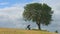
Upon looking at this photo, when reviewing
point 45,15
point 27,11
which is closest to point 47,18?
point 45,15

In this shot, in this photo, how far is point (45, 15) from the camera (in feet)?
266

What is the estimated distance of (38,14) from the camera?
265 feet

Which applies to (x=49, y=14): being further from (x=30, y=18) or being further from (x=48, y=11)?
(x=30, y=18)

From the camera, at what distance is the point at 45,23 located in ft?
264

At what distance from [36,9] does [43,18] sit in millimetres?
4088

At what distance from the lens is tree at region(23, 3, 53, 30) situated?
80188 mm

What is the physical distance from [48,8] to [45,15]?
320 cm

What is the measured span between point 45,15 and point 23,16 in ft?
27.2

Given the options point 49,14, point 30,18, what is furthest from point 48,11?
point 30,18

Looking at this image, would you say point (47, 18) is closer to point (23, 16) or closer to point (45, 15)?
point (45, 15)

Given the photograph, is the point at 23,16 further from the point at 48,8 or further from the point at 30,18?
the point at 48,8

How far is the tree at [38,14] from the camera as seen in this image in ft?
263

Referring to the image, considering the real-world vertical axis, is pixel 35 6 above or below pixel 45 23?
above

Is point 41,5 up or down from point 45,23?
up
